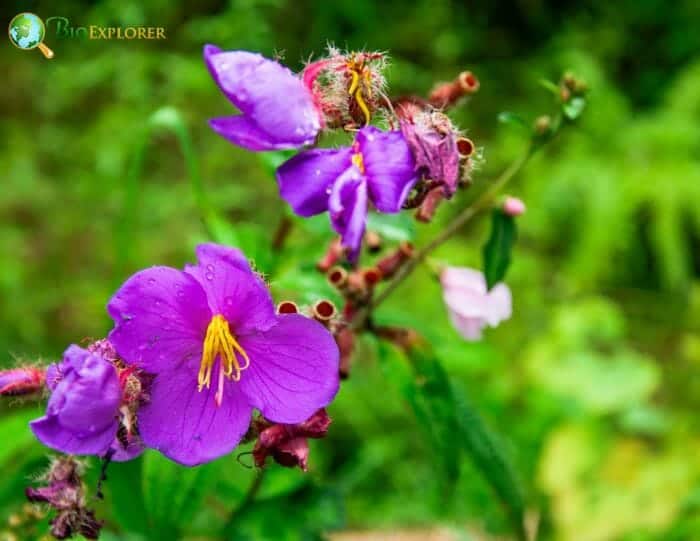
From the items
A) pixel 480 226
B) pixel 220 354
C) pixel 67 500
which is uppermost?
pixel 220 354

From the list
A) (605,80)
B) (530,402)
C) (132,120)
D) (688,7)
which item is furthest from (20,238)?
(688,7)

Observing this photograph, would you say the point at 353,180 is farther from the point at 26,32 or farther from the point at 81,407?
the point at 26,32

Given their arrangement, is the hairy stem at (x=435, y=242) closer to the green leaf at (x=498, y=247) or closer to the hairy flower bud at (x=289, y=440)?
the green leaf at (x=498, y=247)

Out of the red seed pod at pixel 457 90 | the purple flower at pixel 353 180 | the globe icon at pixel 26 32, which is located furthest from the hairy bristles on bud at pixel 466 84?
the globe icon at pixel 26 32

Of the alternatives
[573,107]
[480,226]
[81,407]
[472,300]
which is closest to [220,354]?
[81,407]

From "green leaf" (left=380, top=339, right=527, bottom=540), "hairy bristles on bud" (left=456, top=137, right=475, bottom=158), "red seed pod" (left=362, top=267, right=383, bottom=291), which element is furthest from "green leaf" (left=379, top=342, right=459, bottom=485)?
"hairy bristles on bud" (left=456, top=137, right=475, bottom=158)

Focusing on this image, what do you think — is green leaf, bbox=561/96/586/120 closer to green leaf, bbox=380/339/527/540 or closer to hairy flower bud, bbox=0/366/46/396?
green leaf, bbox=380/339/527/540

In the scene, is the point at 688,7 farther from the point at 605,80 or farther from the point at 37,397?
the point at 37,397
